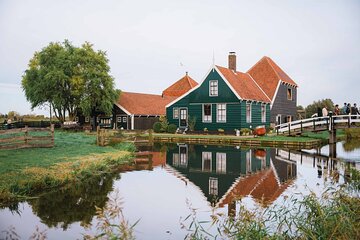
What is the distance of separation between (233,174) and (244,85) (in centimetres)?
2081

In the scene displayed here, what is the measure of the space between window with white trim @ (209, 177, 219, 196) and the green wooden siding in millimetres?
18391

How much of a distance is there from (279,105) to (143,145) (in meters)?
17.9

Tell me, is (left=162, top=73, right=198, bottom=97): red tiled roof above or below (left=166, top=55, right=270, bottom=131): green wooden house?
above

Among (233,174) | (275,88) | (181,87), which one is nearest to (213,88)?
(275,88)

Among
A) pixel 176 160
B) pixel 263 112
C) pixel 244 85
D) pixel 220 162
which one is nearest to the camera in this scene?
pixel 220 162

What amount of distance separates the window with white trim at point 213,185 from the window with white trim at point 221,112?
18.9 meters

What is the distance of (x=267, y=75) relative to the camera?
37094 mm

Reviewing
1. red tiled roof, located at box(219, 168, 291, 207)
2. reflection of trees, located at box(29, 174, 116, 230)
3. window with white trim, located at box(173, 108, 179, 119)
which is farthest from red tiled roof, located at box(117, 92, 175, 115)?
reflection of trees, located at box(29, 174, 116, 230)

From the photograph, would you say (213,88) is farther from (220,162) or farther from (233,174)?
(233,174)

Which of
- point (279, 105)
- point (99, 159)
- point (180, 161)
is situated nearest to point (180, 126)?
point (279, 105)

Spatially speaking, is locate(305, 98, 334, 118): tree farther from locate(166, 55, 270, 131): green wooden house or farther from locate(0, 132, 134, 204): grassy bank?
locate(0, 132, 134, 204): grassy bank

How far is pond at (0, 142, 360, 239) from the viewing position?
6.99 meters

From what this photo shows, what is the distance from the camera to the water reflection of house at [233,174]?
9602 mm

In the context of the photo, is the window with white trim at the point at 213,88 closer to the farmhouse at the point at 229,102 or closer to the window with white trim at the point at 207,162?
the farmhouse at the point at 229,102
